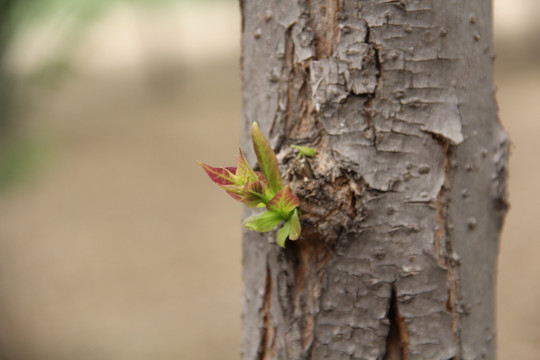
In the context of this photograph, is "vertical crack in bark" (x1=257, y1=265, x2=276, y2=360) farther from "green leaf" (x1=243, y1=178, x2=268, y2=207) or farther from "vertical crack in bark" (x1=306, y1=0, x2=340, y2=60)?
"vertical crack in bark" (x1=306, y1=0, x2=340, y2=60)

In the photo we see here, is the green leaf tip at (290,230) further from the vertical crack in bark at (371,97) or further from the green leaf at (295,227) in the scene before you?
the vertical crack in bark at (371,97)

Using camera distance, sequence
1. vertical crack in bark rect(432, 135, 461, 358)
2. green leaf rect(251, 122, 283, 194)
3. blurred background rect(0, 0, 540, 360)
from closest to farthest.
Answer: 1. green leaf rect(251, 122, 283, 194)
2. vertical crack in bark rect(432, 135, 461, 358)
3. blurred background rect(0, 0, 540, 360)

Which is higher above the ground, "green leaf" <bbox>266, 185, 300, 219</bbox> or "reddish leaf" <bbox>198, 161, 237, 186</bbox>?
"reddish leaf" <bbox>198, 161, 237, 186</bbox>

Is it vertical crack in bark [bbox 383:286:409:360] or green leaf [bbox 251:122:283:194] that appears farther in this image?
vertical crack in bark [bbox 383:286:409:360]

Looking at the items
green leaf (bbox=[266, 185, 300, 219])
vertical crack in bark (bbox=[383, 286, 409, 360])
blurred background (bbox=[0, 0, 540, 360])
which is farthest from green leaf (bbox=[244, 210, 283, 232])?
vertical crack in bark (bbox=[383, 286, 409, 360])

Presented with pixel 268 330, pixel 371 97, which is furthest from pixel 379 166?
pixel 268 330

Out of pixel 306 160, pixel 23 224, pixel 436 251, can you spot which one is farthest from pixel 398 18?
pixel 23 224
